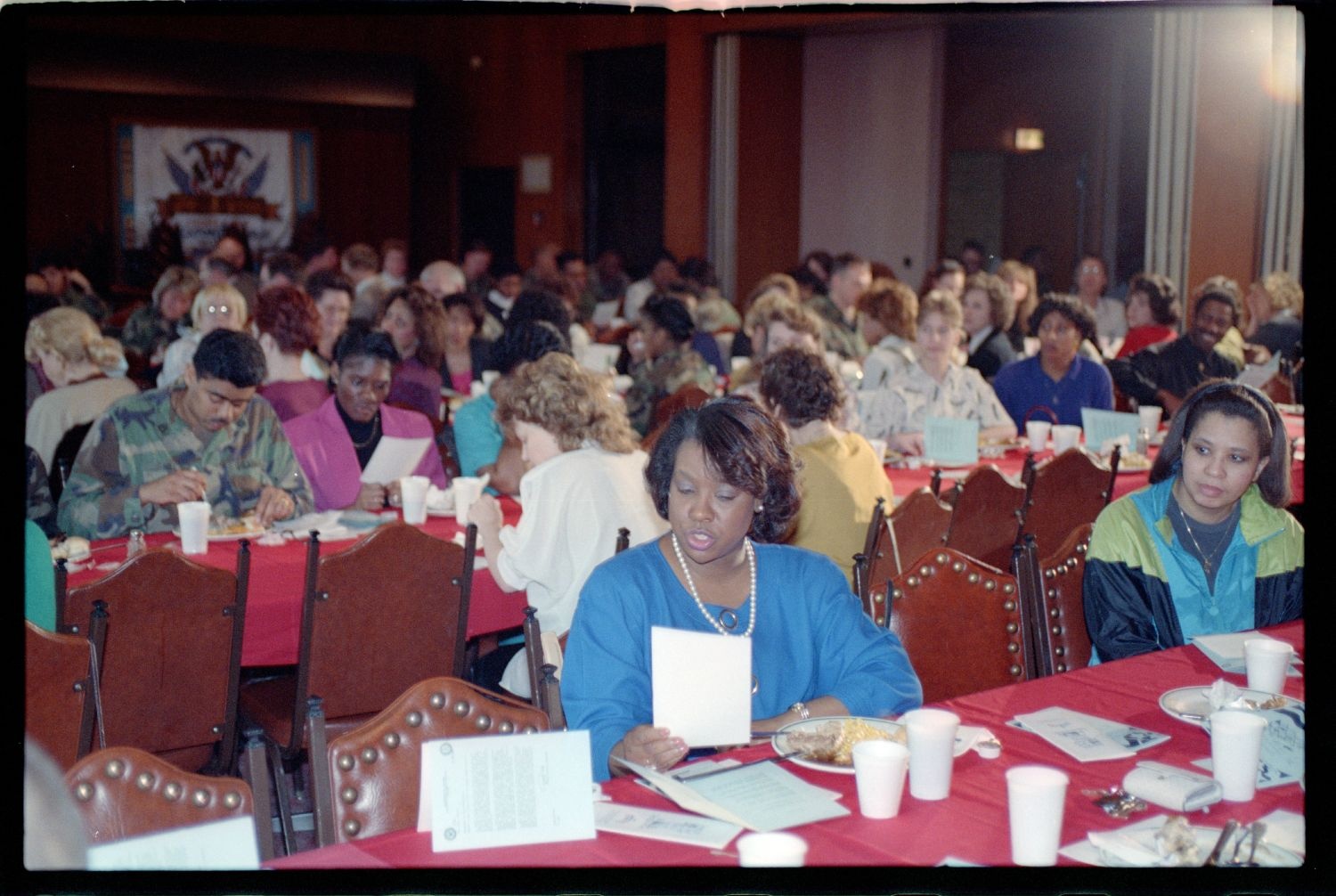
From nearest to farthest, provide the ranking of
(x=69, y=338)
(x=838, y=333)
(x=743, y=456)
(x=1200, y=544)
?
1. (x=743, y=456)
2. (x=1200, y=544)
3. (x=69, y=338)
4. (x=838, y=333)

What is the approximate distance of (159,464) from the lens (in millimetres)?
4695

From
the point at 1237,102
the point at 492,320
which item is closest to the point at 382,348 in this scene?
the point at 492,320

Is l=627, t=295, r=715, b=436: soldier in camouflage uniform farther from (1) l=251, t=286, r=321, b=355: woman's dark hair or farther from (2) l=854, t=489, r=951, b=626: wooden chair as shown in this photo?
(2) l=854, t=489, r=951, b=626: wooden chair

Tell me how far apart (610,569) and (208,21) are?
15.1m

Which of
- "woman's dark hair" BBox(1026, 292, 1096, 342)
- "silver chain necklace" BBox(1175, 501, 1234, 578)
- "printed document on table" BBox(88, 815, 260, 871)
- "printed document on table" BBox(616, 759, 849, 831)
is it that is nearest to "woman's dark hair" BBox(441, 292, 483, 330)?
"woman's dark hair" BBox(1026, 292, 1096, 342)

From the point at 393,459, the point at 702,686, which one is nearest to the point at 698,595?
the point at 702,686

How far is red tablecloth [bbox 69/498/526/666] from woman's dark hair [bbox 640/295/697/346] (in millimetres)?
2683

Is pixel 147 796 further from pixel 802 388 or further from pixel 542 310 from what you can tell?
pixel 542 310

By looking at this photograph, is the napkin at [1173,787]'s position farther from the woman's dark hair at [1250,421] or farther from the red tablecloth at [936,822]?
the woman's dark hair at [1250,421]

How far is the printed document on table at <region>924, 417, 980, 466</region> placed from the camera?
616cm

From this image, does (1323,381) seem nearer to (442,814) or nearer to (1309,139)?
(1309,139)

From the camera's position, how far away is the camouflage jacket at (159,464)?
4.55 meters

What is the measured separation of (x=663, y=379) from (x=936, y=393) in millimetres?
1344

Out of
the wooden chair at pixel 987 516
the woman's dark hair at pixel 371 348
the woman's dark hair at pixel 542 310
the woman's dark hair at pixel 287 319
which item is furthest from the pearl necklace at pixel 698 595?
the woman's dark hair at pixel 542 310
